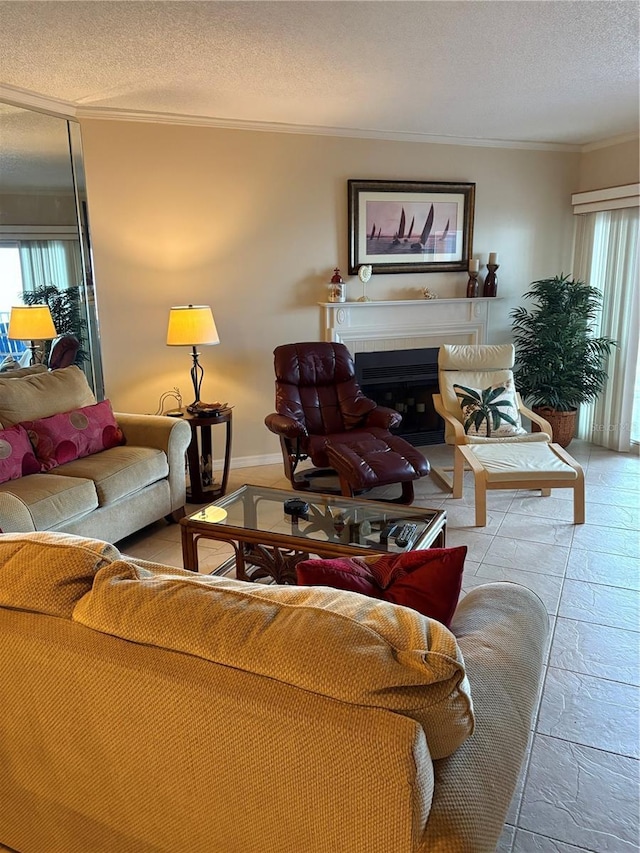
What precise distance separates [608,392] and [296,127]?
10.6ft

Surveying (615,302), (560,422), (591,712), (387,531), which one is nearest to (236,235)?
(387,531)

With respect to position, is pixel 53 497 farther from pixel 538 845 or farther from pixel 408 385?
pixel 408 385

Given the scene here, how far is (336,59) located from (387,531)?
2261 mm

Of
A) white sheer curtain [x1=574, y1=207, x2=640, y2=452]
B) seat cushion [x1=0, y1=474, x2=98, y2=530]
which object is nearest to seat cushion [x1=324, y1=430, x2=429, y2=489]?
seat cushion [x1=0, y1=474, x2=98, y2=530]

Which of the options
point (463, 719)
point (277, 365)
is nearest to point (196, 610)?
point (463, 719)

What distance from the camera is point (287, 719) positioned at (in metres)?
0.93

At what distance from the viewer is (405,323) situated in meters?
5.21

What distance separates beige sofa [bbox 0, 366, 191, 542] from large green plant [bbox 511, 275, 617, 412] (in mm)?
2885

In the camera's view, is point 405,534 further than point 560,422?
No

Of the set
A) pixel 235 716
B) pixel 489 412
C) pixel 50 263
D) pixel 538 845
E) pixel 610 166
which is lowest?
pixel 538 845

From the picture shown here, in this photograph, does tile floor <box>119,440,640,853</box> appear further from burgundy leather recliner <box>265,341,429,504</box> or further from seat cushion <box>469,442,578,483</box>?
burgundy leather recliner <box>265,341,429,504</box>

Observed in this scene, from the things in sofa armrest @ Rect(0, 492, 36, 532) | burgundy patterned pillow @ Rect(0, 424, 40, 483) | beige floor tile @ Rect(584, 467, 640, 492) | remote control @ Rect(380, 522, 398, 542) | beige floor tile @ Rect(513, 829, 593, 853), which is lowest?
beige floor tile @ Rect(513, 829, 593, 853)

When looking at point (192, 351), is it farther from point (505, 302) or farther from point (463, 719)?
point (463, 719)

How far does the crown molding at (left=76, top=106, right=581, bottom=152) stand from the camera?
13.5ft
